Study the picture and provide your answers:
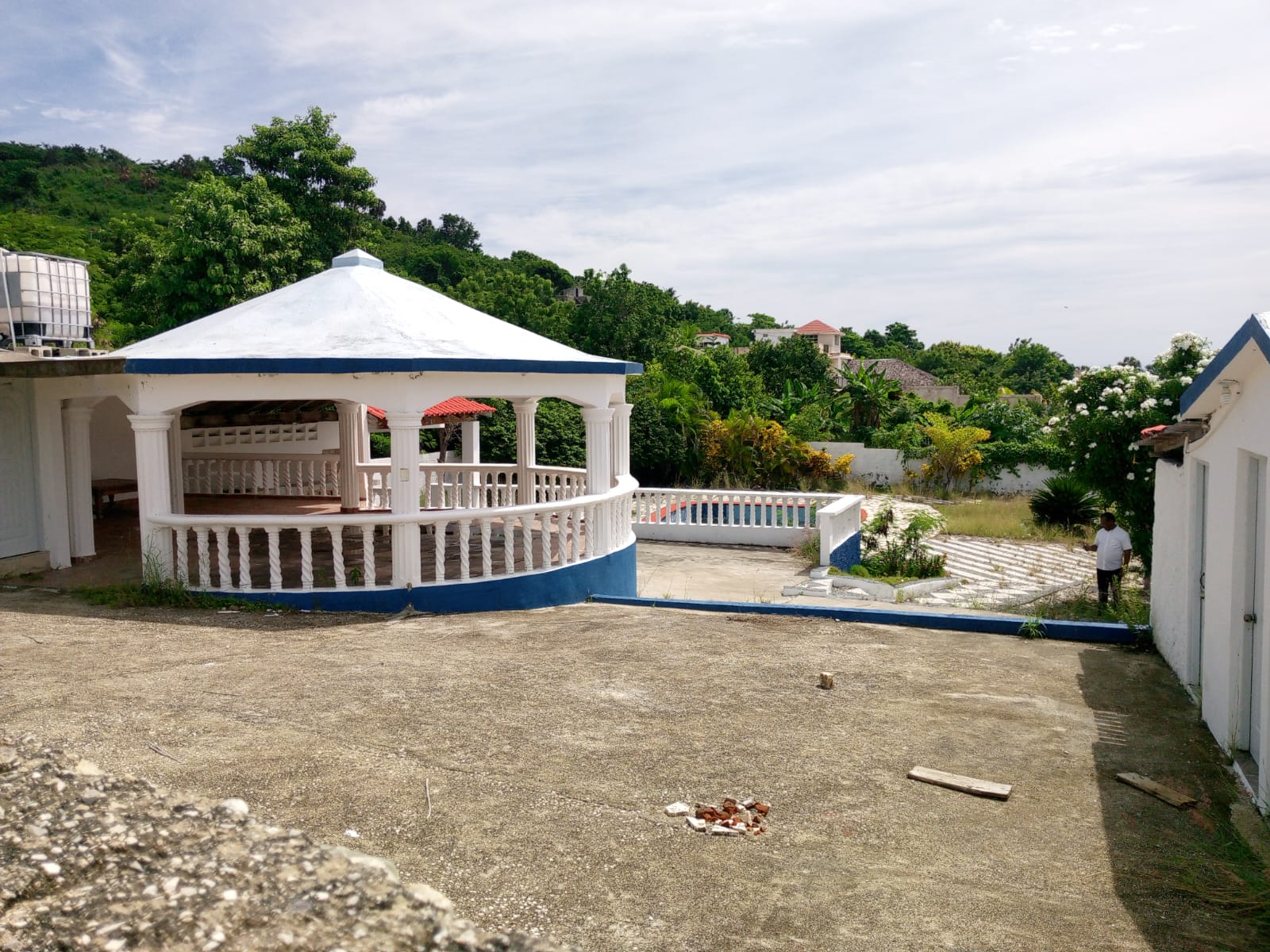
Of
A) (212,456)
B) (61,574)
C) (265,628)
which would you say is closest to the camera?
(265,628)

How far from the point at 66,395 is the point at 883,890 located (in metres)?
9.57

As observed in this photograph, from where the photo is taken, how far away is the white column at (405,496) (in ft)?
31.3

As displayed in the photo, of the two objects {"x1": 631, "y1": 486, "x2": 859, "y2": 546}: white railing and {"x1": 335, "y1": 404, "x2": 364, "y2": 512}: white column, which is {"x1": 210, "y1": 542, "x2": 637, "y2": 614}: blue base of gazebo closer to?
{"x1": 335, "y1": 404, "x2": 364, "y2": 512}: white column

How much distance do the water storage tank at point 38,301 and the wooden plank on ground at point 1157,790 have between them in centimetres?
1137

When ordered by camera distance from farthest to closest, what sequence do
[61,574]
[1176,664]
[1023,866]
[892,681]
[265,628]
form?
[61,574] → [265,628] → [1176,664] → [892,681] → [1023,866]

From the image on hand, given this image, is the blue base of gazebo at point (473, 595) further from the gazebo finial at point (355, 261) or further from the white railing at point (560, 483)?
the gazebo finial at point (355, 261)

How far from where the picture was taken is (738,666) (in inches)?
296

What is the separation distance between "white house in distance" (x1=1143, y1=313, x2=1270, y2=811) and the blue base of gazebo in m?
5.63

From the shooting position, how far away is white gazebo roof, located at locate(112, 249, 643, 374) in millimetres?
9273

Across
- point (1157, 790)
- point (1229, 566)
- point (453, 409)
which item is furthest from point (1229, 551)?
point (453, 409)

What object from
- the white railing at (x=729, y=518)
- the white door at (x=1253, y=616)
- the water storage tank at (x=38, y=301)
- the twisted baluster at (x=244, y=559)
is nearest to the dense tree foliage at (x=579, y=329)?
the white railing at (x=729, y=518)

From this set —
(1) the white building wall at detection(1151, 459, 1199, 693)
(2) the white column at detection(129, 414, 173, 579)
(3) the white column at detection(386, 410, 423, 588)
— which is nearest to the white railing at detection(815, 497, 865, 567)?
(1) the white building wall at detection(1151, 459, 1199, 693)

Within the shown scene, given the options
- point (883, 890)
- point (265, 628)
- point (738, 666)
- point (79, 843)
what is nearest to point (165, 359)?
point (265, 628)

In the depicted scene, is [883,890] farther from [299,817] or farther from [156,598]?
[156,598]
